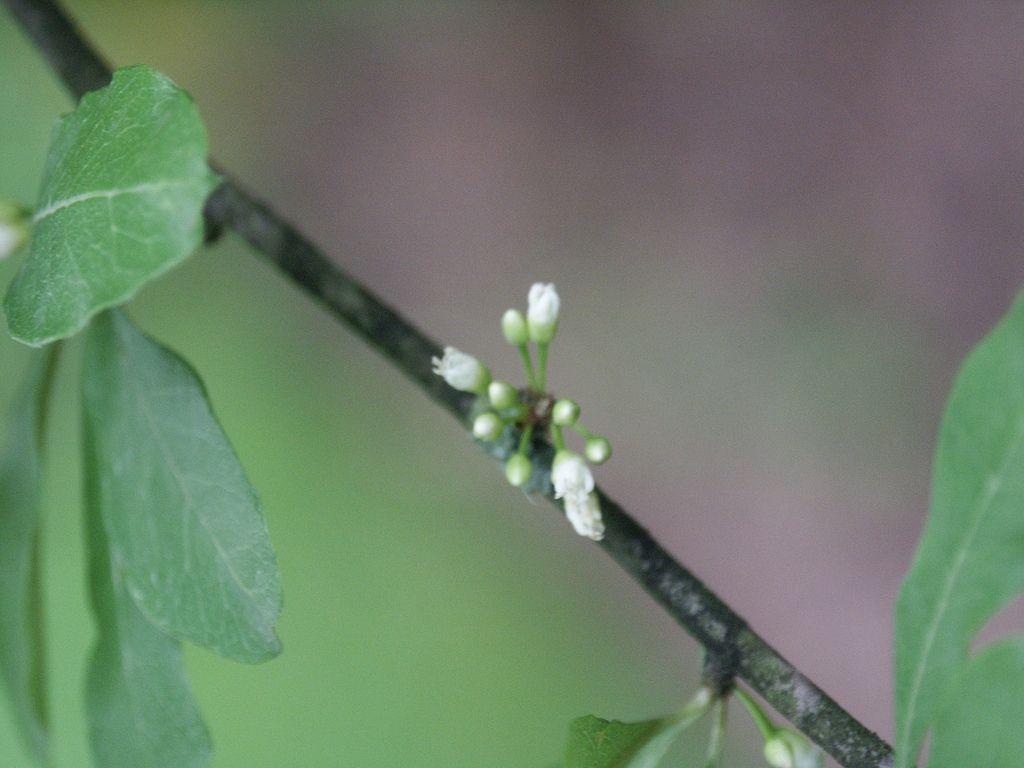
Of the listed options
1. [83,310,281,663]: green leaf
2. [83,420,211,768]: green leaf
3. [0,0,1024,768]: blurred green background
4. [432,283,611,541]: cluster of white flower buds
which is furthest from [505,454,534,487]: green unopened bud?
[0,0,1024,768]: blurred green background

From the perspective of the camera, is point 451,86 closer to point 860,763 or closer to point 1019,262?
point 1019,262

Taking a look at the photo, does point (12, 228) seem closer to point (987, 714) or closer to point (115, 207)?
point (115, 207)

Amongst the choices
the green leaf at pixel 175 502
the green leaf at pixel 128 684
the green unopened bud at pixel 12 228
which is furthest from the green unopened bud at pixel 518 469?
the green unopened bud at pixel 12 228

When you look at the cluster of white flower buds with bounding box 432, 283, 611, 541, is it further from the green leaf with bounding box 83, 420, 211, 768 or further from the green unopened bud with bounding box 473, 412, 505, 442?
the green leaf with bounding box 83, 420, 211, 768

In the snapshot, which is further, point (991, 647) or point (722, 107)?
point (722, 107)

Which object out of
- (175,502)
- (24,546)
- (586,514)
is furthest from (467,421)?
(24,546)

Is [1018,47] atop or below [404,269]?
below

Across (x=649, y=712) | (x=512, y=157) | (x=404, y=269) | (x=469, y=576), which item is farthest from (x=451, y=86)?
(x=649, y=712)

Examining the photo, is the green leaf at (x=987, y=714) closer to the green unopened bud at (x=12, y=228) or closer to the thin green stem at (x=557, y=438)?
the thin green stem at (x=557, y=438)
